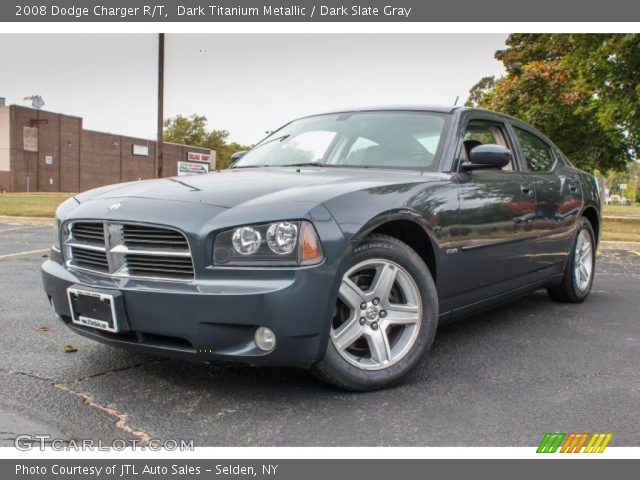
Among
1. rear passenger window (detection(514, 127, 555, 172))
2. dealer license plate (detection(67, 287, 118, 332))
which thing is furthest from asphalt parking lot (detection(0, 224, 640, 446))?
rear passenger window (detection(514, 127, 555, 172))

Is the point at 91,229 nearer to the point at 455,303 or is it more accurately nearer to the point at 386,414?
the point at 386,414

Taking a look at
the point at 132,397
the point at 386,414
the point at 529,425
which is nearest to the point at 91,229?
the point at 132,397

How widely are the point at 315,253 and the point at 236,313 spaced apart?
0.42 metres

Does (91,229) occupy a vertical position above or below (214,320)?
above

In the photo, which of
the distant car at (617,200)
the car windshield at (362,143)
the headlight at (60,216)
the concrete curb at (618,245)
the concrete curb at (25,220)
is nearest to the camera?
the headlight at (60,216)

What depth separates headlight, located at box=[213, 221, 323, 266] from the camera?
9.36 feet

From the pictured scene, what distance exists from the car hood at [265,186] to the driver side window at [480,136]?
68 centimetres

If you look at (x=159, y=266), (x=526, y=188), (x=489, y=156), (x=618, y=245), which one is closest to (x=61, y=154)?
(x=618, y=245)

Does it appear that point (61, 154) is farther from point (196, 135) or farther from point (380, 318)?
point (380, 318)

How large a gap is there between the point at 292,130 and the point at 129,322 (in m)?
2.35

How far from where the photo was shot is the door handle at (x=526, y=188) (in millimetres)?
4523

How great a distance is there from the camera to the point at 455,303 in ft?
12.5

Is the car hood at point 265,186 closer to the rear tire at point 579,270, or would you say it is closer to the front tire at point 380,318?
the front tire at point 380,318

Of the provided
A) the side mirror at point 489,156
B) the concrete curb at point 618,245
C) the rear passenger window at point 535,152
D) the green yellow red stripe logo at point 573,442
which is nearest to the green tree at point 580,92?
the concrete curb at point 618,245
